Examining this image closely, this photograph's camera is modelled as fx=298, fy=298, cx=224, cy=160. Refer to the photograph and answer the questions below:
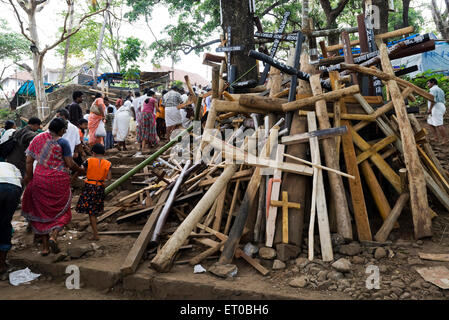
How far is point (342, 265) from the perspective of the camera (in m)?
3.14

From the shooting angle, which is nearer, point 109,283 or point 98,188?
point 109,283

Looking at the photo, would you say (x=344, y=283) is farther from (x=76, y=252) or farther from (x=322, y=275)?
(x=76, y=252)

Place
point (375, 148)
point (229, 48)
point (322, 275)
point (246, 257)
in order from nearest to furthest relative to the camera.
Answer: point (322, 275)
point (246, 257)
point (375, 148)
point (229, 48)

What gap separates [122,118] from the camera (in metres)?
9.06

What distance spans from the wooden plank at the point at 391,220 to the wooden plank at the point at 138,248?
2921mm

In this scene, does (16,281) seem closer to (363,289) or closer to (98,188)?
(98,188)

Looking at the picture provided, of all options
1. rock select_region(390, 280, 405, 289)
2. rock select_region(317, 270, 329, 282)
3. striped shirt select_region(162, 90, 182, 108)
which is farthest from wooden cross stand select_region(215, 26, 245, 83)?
rock select_region(390, 280, 405, 289)

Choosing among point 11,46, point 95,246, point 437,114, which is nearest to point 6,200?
point 95,246

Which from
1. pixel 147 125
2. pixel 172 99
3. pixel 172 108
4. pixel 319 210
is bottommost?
pixel 319 210

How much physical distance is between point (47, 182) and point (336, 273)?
3916 mm

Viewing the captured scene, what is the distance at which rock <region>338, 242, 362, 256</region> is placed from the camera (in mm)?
3350

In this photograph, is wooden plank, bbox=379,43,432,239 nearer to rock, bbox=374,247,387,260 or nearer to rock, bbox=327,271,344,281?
rock, bbox=374,247,387,260
